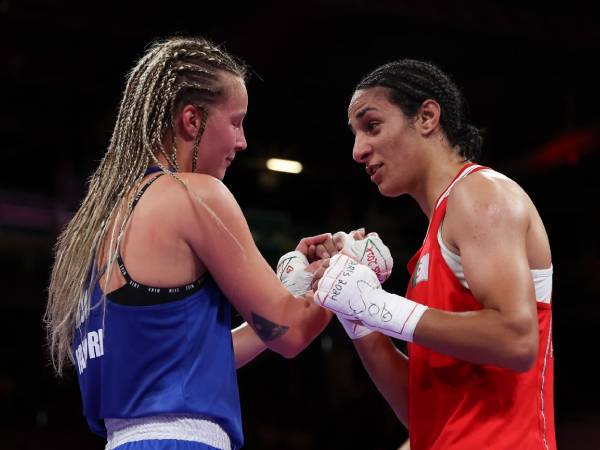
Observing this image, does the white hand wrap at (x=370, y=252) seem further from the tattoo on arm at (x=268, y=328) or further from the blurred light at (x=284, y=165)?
the blurred light at (x=284, y=165)

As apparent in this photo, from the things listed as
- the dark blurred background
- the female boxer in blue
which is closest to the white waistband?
the female boxer in blue

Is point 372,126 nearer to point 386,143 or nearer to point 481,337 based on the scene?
point 386,143

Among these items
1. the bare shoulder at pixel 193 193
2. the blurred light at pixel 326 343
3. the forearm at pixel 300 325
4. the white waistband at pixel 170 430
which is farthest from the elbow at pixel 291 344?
the blurred light at pixel 326 343

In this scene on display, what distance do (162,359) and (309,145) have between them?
822cm

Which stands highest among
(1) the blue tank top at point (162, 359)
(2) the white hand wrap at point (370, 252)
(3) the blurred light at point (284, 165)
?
(3) the blurred light at point (284, 165)

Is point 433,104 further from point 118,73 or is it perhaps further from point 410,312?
point 118,73

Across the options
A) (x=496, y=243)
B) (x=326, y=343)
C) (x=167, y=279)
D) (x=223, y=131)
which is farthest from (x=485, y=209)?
(x=326, y=343)

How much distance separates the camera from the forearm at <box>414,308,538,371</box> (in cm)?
169

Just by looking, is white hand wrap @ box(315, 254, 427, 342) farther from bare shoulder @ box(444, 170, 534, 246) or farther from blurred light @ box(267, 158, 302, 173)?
blurred light @ box(267, 158, 302, 173)

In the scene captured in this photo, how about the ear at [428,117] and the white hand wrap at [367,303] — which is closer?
the white hand wrap at [367,303]

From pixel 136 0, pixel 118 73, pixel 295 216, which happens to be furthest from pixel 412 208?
pixel 136 0

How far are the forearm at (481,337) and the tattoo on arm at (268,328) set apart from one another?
32 cm

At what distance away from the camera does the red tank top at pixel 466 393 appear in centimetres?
183

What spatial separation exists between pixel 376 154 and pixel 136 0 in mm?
4618
